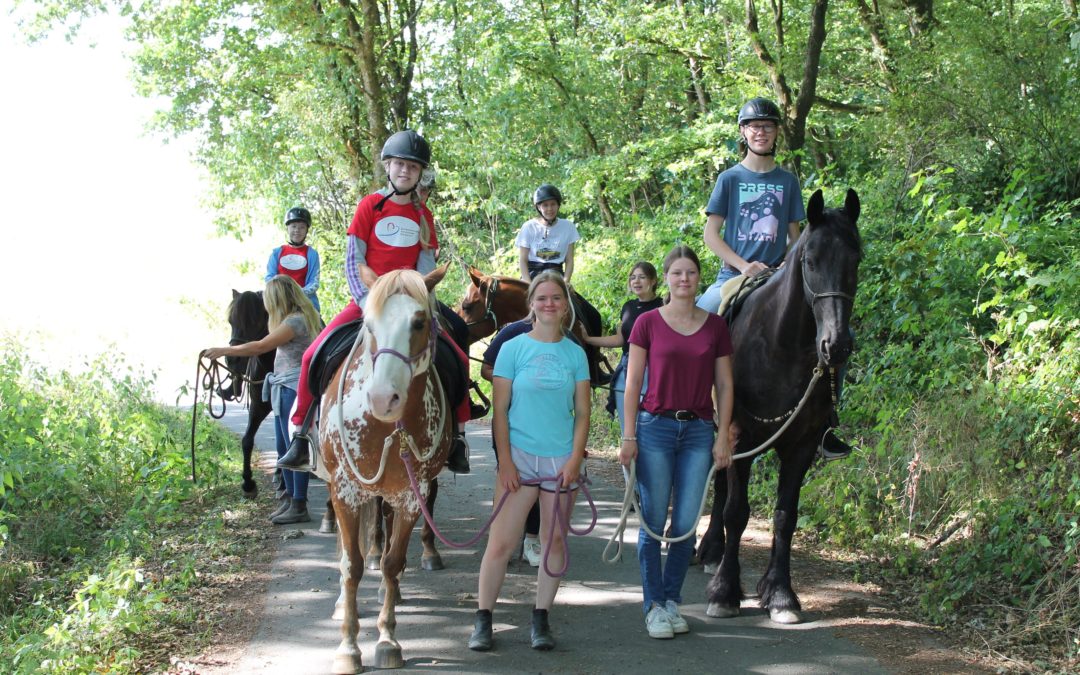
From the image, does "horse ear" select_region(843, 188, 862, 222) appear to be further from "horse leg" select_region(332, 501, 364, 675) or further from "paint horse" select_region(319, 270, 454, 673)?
"horse leg" select_region(332, 501, 364, 675)

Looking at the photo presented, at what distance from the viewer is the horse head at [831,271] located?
16.2 feet

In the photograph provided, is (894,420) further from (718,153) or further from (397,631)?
(718,153)

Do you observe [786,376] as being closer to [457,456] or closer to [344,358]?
[457,456]

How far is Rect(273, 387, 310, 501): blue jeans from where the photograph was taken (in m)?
8.43

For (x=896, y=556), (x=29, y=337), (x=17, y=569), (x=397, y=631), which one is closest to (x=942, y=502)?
(x=896, y=556)

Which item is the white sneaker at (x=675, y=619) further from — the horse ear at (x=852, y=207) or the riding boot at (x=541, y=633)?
the horse ear at (x=852, y=207)

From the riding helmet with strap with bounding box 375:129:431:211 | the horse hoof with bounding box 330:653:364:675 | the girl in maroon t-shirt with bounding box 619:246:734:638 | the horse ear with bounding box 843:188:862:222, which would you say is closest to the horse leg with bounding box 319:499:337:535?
the riding helmet with strap with bounding box 375:129:431:211

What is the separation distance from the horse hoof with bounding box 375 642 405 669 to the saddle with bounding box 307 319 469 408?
5.10ft

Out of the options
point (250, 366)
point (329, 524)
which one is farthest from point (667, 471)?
point (250, 366)

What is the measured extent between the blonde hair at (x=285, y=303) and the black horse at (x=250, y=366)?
127 cm

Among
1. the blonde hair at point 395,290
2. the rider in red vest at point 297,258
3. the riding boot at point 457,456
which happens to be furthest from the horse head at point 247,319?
the blonde hair at point 395,290

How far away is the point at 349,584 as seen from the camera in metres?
5.04

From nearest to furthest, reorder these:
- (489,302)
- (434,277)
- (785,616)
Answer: (434,277) < (785,616) < (489,302)

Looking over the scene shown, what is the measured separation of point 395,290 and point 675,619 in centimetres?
246
